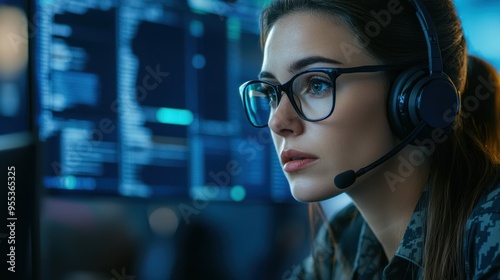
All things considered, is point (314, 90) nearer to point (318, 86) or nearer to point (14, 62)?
point (318, 86)

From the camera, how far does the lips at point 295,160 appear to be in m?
0.87

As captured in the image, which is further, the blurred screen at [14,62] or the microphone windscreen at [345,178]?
the blurred screen at [14,62]

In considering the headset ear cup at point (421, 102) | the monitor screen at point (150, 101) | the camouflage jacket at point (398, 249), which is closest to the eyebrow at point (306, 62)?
the headset ear cup at point (421, 102)

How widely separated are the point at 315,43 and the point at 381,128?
0.16m

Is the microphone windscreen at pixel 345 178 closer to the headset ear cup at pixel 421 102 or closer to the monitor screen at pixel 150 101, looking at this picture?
the headset ear cup at pixel 421 102

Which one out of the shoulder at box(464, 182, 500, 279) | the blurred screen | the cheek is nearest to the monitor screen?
the blurred screen

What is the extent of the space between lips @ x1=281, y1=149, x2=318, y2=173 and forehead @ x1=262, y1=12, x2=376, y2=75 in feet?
0.42

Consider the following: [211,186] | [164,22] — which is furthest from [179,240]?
[164,22]

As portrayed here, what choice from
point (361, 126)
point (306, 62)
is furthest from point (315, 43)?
point (361, 126)

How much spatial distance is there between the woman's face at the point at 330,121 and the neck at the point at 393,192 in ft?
0.16

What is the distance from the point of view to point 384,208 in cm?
96

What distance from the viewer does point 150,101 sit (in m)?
1.19

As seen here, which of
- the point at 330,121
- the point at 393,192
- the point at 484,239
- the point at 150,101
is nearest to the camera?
the point at 484,239

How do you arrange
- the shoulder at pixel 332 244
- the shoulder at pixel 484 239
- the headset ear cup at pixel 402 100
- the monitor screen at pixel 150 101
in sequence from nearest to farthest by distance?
1. the shoulder at pixel 484 239
2. the headset ear cup at pixel 402 100
3. the monitor screen at pixel 150 101
4. the shoulder at pixel 332 244
